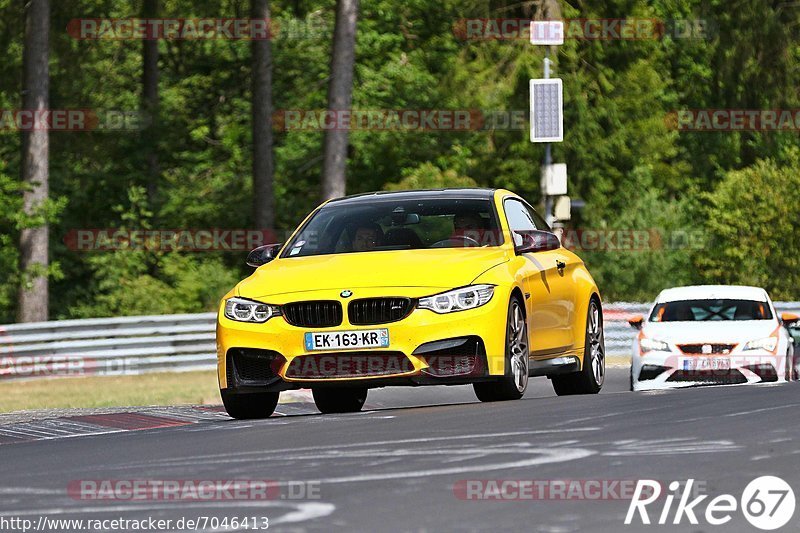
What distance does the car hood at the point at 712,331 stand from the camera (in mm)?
18875

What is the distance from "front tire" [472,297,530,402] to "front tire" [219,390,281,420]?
1623 mm

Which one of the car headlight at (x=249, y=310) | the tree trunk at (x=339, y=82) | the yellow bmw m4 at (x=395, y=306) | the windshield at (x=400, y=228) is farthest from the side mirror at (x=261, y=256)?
the tree trunk at (x=339, y=82)

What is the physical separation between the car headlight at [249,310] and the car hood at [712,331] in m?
7.33

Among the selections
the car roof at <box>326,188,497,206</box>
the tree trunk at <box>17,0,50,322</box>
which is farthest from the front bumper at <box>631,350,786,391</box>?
the tree trunk at <box>17,0,50,322</box>

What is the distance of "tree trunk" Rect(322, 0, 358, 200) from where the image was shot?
3200 cm

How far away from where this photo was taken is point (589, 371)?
1534cm

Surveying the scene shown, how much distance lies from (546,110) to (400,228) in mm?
14777

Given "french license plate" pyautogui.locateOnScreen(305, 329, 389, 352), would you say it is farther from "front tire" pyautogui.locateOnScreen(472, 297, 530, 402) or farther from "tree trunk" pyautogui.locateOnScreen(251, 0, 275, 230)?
"tree trunk" pyautogui.locateOnScreen(251, 0, 275, 230)

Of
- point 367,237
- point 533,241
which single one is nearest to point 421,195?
point 367,237

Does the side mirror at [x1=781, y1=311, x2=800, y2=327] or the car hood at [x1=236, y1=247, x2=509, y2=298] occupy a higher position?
the car hood at [x1=236, y1=247, x2=509, y2=298]

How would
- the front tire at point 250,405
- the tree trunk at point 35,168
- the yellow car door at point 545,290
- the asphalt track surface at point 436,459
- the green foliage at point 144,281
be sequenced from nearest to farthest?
the asphalt track surface at point 436,459 → the front tire at point 250,405 → the yellow car door at point 545,290 → the tree trunk at point 35,168 → the green foliage at point 144,281

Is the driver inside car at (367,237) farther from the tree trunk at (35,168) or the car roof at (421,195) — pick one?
the tree trunk at (35,168)

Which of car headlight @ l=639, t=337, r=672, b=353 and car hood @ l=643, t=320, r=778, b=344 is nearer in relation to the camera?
car hood @ l=643, t=320, r=778, b=344

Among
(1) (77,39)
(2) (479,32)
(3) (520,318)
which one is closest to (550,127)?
(3) (520,318)
